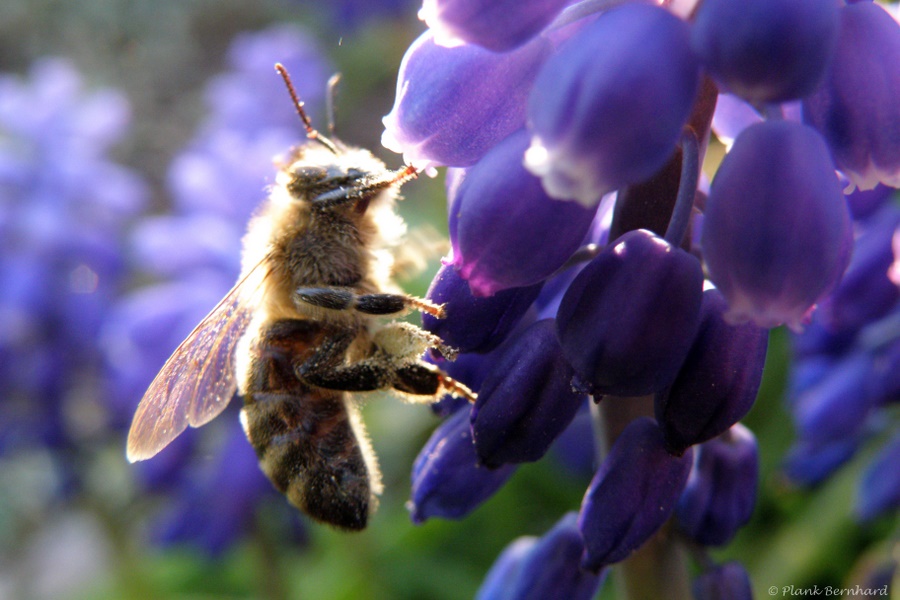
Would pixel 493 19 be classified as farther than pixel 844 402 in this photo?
No

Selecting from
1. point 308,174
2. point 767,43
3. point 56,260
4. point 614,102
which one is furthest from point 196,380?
point 56,260

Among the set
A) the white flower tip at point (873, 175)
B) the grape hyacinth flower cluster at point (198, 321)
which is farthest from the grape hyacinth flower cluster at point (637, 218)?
the grape hyacinth flower cluster at point (198, 321)

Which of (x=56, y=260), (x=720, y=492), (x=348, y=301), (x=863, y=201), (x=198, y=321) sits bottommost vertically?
(x=56, y=260)

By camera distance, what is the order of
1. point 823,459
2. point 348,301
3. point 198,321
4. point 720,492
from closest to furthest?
point 720,492
point 348,301
point 823,459
point 198,321

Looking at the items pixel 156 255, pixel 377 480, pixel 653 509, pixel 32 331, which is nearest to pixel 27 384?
pixel 32 331

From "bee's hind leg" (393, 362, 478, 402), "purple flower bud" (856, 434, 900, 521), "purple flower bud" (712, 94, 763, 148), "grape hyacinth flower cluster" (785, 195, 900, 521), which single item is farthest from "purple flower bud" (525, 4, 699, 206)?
"purple flower bud" (856, 434, 900, 521)

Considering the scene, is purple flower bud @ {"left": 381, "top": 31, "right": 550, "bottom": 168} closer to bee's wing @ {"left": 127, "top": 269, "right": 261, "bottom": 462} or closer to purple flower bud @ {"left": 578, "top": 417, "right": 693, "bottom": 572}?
purple flower bud @ {"left": 578, "top": 417, "right": 693, "bottom": 572}

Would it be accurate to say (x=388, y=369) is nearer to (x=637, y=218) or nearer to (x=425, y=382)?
(x=425, y=382)
